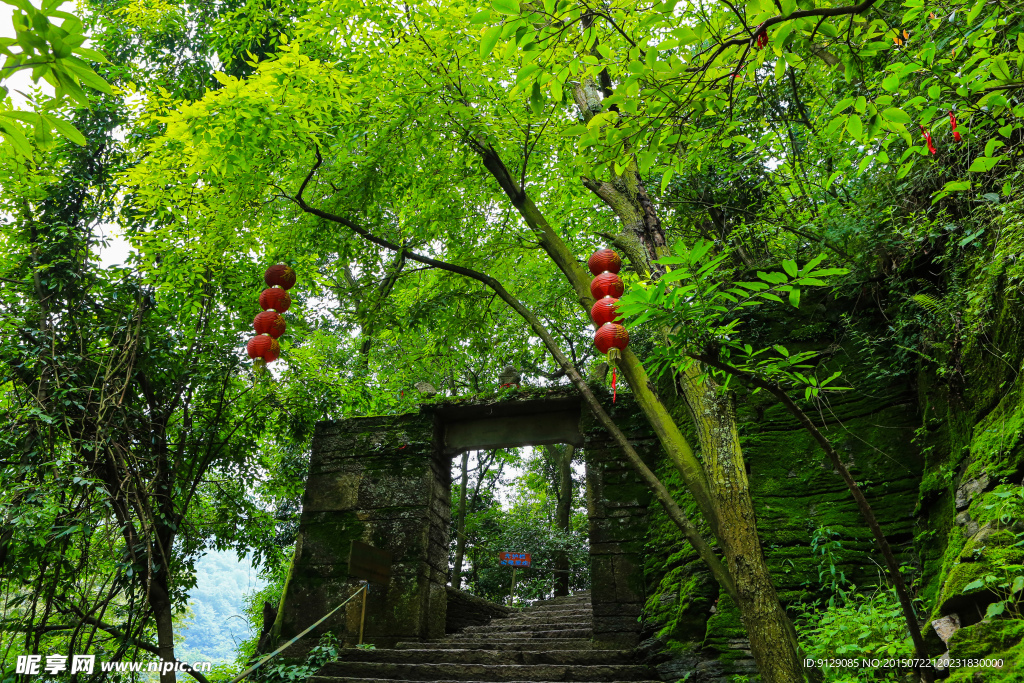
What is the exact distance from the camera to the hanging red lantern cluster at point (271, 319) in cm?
414

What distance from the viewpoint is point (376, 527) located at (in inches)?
264

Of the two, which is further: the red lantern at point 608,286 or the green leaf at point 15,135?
the red lantern at point 608,286

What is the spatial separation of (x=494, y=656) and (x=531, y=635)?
1.25 metres

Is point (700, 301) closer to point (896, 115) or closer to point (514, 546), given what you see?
point (896, 115)

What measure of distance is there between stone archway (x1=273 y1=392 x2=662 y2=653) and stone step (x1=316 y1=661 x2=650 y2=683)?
2.36 ft

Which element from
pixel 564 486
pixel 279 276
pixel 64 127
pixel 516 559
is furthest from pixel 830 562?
pixel 564 486

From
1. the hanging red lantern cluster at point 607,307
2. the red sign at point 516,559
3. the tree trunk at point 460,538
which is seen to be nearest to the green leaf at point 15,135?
the hanging red lantern cluster at point 607,307

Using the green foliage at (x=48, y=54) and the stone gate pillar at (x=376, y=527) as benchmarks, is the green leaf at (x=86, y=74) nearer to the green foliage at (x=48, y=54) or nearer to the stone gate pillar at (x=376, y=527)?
the green foliage at (x=48, y=54)

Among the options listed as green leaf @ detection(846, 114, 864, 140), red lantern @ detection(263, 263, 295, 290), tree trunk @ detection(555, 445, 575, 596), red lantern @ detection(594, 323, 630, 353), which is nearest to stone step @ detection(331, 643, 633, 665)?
red lantern @ detection(594, 323, 630, 353)

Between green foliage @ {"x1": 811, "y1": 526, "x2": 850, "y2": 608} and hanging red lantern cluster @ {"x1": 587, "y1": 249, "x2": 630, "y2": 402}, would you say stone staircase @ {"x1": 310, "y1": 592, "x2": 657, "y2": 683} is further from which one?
hanging red lantern cluster @ {"x1": 587, "y1": 249, "x2": 630, "y2": 402}

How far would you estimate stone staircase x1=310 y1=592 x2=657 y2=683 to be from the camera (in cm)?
486

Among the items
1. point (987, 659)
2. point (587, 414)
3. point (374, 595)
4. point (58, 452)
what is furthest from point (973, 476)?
point (58, 452)

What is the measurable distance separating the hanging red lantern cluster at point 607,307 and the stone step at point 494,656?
2711mm

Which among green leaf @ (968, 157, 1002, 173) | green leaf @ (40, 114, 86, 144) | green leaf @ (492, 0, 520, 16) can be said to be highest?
green leaf @ (492, 0, 520, 16)
